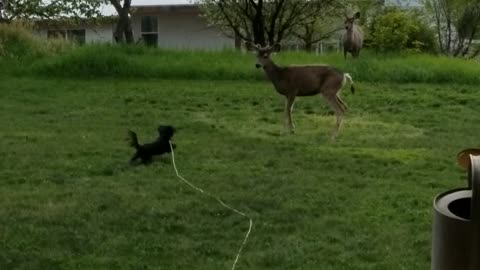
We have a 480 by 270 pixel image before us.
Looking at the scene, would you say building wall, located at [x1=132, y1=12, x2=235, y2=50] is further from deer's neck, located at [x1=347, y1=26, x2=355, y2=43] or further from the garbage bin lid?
the garbage bin lid

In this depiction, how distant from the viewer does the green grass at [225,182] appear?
4.42 meters

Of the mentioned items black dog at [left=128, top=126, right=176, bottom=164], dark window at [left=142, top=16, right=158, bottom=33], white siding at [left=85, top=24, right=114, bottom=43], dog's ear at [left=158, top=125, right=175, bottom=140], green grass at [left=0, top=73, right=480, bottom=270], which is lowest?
green grass at [left=0, top=73, right=480, bottom=270]

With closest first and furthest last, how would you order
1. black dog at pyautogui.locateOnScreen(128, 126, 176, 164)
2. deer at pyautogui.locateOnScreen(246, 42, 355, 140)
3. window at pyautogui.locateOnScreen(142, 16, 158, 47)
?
black dog at pyautogui.locateOnScreen(128, 126, 176, 164) → deer at pyautogui.locateOnScreen(246, 42, 355, 140) → window at pyautogui.locateOnScreen(142, 16, 158, 47)

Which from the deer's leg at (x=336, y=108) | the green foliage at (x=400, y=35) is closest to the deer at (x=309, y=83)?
the deer's leg at (x=336, y=108)

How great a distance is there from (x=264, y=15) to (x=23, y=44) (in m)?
6.54

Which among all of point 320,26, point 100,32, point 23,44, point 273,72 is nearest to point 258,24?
point 23,44

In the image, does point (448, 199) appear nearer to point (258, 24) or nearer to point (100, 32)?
point (258, 24)

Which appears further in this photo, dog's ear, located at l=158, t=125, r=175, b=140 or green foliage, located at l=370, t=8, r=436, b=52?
green foliage, located at l=370, t=8, r=436, b=52

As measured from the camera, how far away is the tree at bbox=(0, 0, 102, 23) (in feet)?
71.1

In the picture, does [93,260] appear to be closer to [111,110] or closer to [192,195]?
[192,195]

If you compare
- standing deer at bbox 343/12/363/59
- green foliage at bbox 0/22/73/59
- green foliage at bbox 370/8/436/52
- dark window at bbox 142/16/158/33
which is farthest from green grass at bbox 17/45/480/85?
dark window at bbox 142/16/158/33

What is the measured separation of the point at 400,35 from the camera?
2111 cm

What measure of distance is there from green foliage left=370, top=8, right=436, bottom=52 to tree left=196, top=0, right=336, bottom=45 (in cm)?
177

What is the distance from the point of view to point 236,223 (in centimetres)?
498
